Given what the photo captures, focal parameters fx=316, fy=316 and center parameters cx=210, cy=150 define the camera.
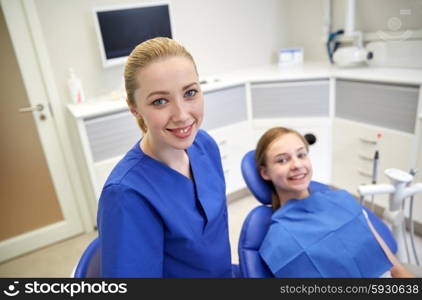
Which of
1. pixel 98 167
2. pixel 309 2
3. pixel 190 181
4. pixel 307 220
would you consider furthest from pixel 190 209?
pixel 309 2

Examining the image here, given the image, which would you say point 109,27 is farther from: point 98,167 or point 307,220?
point 307,220

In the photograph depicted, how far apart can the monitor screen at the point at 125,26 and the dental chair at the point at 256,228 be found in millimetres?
1337

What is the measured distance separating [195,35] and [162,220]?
86.5 inches

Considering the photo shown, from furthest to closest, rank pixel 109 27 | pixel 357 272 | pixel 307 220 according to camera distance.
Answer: pixel 109 27
pixel 307 220
pixel 357 272

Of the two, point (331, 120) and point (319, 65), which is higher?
point (319, 65)

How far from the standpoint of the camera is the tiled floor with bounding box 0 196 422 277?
207 centimetres

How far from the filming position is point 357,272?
1135mm

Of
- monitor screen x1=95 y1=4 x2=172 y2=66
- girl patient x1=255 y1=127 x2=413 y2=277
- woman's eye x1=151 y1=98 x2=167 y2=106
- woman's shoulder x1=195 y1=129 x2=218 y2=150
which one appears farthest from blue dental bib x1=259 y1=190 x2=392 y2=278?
monitor screen x1=95 y1=4 x2=172 y2=66

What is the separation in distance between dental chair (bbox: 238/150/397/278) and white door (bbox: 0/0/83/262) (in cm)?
153

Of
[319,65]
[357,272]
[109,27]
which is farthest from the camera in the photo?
[319,65]

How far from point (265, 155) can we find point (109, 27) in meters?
1.49

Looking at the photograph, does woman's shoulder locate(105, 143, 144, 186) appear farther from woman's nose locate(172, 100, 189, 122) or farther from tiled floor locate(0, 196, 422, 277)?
tiled floor locate(0, 196, 422, 277)

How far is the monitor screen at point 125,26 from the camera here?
215 centimetres

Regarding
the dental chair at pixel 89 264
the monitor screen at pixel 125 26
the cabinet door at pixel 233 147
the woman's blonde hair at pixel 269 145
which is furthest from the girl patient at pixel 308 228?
the monitor screen at pixel 125 26
